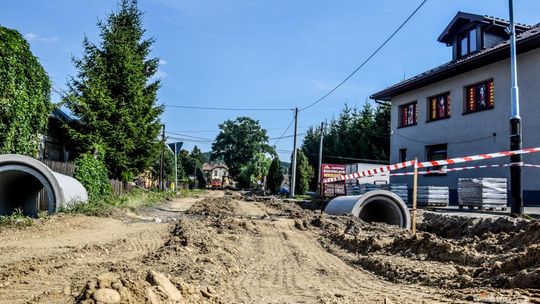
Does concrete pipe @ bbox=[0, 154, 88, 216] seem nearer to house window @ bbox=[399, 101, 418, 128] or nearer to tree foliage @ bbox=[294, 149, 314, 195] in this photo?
house window @ bbox=[399, 101, 418, 128]

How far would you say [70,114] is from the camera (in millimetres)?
23062

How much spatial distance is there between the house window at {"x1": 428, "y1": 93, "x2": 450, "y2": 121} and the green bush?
54.8ft

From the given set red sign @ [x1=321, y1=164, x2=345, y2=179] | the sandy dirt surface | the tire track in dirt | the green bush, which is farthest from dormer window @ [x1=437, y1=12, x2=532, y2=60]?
the tire track in dirt

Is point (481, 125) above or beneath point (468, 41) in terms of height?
beneath

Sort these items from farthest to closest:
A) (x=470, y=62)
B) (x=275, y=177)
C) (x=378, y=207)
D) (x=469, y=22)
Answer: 1. (x=275, y=177)
2. (x=469, y=22)
3. (x=470, y=62)
4. (x=378, y=207)

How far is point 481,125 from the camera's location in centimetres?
2212

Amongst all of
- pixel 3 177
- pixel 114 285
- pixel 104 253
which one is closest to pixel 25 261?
pixel 104 253

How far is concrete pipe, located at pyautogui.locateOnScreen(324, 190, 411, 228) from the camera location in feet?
45.0

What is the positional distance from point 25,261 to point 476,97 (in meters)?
21.3

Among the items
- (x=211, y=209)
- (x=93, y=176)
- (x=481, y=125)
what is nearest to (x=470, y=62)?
(x=481, y=125)

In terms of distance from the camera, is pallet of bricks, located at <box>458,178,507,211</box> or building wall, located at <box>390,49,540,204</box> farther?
building wall, located at <box>390,49,540,204</box>

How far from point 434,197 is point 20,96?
15.8m

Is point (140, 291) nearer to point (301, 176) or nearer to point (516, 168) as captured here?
point (516, 168)

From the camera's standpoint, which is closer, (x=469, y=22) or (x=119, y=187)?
(x=119, y=187)
